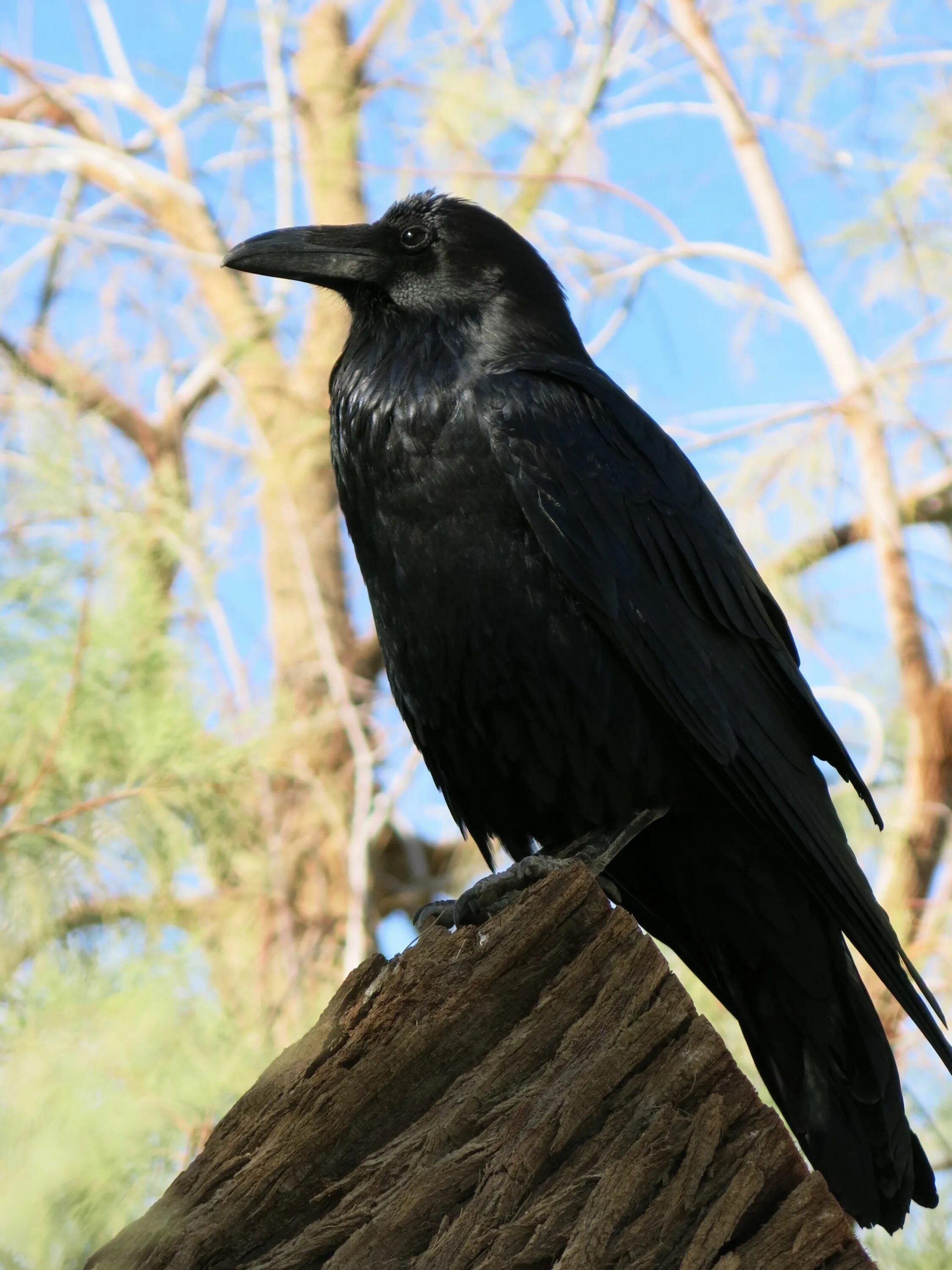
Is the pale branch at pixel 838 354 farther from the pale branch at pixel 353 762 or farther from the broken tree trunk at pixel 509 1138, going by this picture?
the broken tree trunk at pixel 509 1138

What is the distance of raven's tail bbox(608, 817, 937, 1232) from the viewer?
2949mm

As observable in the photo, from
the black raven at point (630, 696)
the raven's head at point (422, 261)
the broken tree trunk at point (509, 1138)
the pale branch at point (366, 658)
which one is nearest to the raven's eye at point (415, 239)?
the raven's head at point (422, 261)

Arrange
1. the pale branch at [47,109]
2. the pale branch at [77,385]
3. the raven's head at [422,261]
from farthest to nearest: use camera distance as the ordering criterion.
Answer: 1. the pale branch at [47,109]
2. the pale branch at [77,385]
3. the raven's head at [422,261]

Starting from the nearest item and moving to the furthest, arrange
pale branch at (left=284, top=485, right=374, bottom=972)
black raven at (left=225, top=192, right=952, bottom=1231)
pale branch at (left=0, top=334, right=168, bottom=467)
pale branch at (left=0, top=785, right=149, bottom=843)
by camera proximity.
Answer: black raven at (left=225, top=192, right=952, bottom=1231) → pale branch at (left=0, top=785, right=149, bottom=843) → pale branch at (left=0, top=334, right=168, bottom=467) → pale branch at (left=284, top=485, right=374, bottom=972)

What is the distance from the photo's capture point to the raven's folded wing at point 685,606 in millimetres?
2988

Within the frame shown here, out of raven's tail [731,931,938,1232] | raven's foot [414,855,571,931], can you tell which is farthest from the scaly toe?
raven's tail [731,931,938,1232]

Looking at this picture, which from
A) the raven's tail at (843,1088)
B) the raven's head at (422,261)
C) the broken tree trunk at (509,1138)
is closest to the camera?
the broken tree trunk at (509,1138)

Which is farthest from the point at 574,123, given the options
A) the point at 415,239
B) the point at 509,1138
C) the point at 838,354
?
the point at 509,1138

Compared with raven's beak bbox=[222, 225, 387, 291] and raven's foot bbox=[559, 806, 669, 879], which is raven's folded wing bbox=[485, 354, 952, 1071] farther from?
raven's beak bbox=[222, 225, 387, 291]

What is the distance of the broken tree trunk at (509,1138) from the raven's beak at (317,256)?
1914 mm

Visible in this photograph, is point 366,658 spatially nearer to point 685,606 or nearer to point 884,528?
point 884,528

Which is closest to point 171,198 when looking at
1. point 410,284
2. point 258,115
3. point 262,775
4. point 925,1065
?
point 258,115

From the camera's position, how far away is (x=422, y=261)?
12.0 feet

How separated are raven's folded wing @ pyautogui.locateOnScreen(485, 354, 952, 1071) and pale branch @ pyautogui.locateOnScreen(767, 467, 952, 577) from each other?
105 inches
